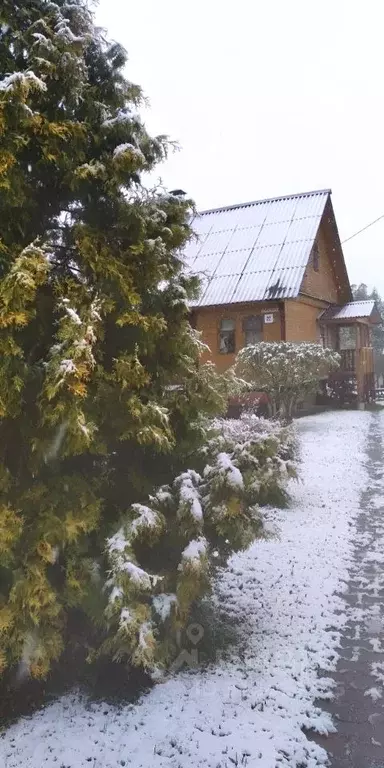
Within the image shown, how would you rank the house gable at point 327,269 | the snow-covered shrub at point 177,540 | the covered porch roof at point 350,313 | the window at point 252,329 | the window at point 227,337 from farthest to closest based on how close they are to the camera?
the covered porch roof at point 350,313 < the house gable at point 327,269 < the window at point 227,337 < the window at point 252,329 < the snow-covered shrub at point 177,540

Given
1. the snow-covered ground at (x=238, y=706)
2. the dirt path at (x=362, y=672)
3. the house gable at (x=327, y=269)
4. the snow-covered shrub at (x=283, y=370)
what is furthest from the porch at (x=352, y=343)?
the snow-covered ground at (x=238, y=706)

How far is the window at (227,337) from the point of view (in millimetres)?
18953

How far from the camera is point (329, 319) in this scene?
20422 millimetres

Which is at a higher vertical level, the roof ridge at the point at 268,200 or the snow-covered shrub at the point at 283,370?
the roof ridge at the point at 268,200

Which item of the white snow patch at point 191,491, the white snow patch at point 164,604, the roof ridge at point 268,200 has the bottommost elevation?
the white snow patch at point 164,604

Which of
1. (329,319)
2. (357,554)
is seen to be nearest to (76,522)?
(357,554)

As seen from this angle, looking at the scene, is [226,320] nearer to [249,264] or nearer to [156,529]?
[249,264]

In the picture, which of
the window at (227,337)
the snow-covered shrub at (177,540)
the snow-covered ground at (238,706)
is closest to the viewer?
the snow-covered ground at (238,706)

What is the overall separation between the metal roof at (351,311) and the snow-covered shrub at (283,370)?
6.40 metres

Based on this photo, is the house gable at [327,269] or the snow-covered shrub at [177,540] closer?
the snow-covered shrub at [177,540]

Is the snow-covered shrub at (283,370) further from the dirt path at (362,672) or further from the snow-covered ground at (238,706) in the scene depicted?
the snow-covered ground at (238,706)

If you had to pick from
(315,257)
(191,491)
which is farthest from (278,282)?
(191,491)

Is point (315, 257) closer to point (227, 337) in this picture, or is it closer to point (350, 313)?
point (350, 313)

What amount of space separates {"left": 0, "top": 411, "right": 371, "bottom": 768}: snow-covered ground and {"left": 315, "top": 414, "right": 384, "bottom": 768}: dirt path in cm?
10
